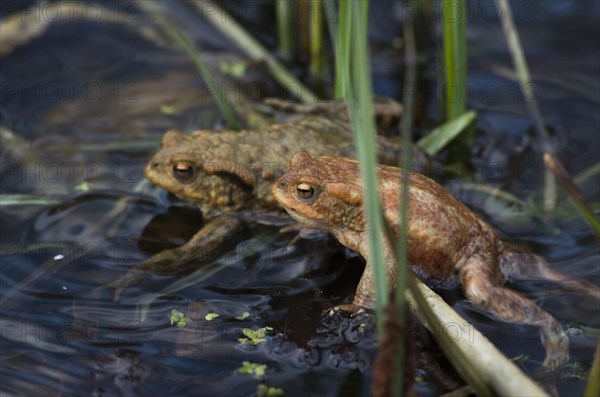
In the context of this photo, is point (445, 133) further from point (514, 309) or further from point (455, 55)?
point (514, 309)

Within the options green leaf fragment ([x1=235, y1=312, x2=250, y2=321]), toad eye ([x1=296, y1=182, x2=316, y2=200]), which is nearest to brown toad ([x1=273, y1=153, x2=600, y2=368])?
toad eye ([x1=296, y1=182, x2=316, y2=200])

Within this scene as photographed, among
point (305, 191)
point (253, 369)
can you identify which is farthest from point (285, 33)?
point (253, 369)

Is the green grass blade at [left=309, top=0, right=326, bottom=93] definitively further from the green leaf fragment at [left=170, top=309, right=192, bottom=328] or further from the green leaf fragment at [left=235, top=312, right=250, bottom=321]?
the green leaf fragment at [left=170, top=309, right=192, bottom=328]

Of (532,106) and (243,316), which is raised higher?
(532,106)

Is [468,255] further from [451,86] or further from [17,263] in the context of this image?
[17,263]

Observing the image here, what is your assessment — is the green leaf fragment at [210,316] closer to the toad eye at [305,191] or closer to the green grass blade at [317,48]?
the toad eye at [305,191]

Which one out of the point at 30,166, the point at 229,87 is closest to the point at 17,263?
the point at 30,166
